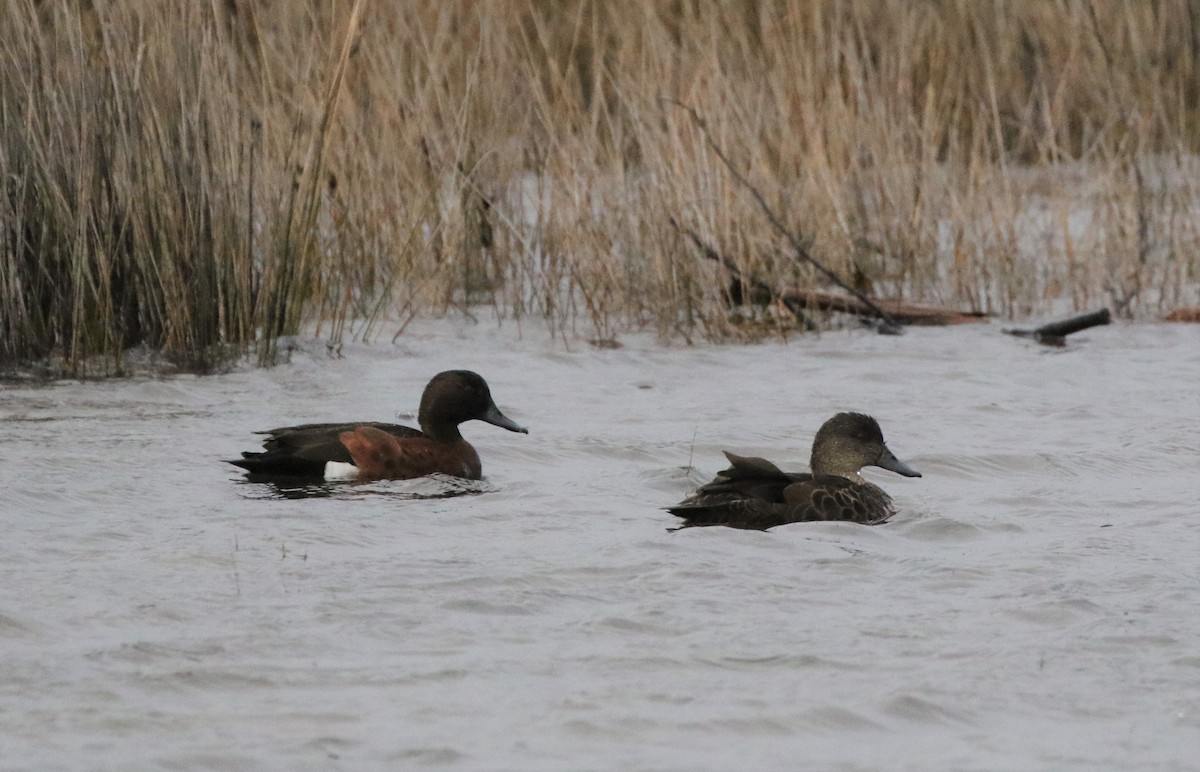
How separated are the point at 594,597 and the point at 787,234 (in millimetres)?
5035

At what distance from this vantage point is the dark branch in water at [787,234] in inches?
375

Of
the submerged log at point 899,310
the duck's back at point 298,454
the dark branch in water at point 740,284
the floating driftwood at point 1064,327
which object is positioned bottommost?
the duck's back at point 298,454

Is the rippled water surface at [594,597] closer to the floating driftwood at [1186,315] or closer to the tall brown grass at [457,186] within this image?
the tall brown grass at [457,186]

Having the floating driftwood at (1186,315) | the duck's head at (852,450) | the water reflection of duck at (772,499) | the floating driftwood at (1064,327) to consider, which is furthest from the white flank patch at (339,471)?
the floating driftwood at (1186,315)

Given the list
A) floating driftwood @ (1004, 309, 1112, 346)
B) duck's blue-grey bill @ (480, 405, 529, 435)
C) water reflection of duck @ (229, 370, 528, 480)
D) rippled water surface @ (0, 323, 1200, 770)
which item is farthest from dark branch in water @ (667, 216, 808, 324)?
water reflection of duck @ (229, 370, 528, 480)

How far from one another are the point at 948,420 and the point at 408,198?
341 centimetres

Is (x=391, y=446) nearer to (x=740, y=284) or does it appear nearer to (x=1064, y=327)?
(x=740, y=284)

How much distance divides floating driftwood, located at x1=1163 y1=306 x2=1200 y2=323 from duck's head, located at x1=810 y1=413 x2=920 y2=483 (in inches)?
181

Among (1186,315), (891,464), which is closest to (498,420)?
(891,464)

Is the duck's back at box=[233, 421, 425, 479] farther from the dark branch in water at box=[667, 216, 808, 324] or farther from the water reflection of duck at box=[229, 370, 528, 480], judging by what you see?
the dark branch in water at box=[667, 216, 808, 324]

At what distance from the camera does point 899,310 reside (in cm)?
1057

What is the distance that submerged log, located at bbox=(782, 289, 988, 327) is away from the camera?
412 inches

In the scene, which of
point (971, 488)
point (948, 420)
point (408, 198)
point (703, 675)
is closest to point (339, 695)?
point (703, 675)

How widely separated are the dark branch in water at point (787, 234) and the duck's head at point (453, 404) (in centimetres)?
243
